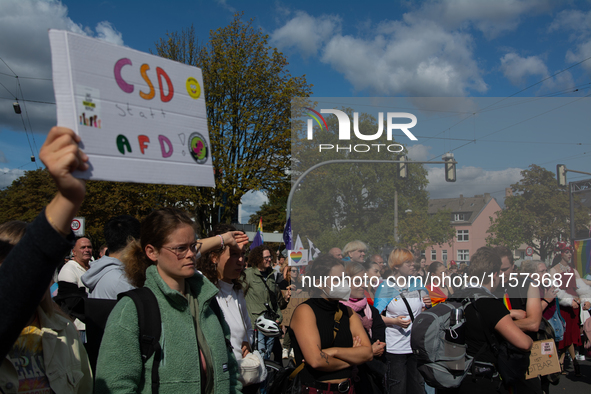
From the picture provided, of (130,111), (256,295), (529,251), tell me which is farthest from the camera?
(256,295)

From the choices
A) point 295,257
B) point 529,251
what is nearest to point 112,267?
point 529,251

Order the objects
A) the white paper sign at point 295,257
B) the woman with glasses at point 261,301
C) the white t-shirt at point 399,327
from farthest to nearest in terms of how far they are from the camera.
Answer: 1. the white paper sign at point 295,257
2. the woman with glasses at point 261,301
3. the white t-shirt at point 399,327

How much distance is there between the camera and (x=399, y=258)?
19.1ft

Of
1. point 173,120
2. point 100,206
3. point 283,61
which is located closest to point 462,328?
point 173,120

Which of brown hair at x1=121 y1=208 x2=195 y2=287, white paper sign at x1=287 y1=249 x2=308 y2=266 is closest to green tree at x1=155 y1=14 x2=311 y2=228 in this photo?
white paper sign at x1=287 y1=249 x2=308 y2=266

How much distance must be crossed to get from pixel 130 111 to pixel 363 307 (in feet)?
12.1

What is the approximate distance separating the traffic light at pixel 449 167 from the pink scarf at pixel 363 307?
2.35 m

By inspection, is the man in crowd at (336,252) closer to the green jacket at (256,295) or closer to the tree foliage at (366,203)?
the tree foliage at (366,203)

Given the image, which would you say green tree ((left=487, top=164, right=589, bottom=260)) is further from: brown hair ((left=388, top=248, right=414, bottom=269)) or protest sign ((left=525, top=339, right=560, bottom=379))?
protest sign ((left=525, top=339, right=560, bottom=379))

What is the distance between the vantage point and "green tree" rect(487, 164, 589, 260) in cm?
609

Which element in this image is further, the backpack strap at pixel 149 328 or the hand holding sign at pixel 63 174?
the backpack strap at pixel 149 328

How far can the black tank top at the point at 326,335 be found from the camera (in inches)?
130

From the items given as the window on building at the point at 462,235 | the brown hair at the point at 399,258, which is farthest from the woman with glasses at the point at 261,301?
the window on building at the point at 462,235

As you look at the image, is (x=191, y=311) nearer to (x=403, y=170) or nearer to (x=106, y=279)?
(x=106, y=279)
